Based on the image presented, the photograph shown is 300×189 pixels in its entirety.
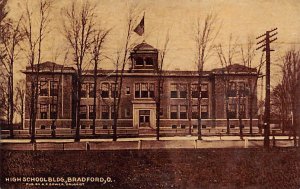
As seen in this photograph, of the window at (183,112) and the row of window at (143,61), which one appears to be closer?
the row of window at (143,61)

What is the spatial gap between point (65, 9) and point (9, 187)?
2.04m

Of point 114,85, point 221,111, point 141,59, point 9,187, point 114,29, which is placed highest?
point 114,29

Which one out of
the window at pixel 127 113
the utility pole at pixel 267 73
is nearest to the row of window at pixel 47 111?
the window at pixel 127 113

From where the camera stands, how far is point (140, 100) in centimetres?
443

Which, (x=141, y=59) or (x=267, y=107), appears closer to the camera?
(x=141, y=59)

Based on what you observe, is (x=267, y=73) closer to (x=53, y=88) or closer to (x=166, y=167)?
(x=166, y=167)

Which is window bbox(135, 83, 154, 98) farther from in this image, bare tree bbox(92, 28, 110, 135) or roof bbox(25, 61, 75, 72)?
roof bbox(25, 61, 75, 72)

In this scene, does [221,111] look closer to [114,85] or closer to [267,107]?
[267,107]

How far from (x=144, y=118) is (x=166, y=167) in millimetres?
595

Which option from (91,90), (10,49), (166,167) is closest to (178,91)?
(166,167)

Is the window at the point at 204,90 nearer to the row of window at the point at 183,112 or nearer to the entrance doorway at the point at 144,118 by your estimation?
the row of window at the point at 183,112

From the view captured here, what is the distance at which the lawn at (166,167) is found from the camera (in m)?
4.32

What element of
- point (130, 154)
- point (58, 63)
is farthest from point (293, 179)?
point (58, 63)

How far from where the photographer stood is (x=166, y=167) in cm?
436
